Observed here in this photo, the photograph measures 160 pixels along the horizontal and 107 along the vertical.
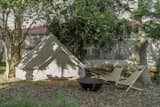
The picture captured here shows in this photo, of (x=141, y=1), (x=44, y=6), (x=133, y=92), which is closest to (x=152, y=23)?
(x=141, y=1)

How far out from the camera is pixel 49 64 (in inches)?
695

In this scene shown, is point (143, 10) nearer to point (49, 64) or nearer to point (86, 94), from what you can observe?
Answer: point (86, 94)

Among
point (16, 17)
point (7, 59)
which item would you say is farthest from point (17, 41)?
point (16, 17)

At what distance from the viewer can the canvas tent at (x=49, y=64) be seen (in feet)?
57.4

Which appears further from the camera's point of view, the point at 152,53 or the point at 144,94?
the point at 152,53

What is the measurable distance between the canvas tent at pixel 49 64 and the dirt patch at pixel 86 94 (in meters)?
1.38

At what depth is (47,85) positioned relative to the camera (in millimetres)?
15555

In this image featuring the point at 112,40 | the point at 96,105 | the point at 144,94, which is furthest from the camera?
the point at 112,40

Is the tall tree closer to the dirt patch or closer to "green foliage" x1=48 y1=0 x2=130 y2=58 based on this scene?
"green foliage" x1=48 y1=0 x2=130 y2=58

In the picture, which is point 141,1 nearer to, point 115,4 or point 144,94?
point 115,4

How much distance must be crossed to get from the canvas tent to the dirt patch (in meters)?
1.38

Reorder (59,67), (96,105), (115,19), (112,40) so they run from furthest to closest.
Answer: (112,40) → (59,67) → (115,19) → (96,105)

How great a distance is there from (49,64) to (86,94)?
438 cm

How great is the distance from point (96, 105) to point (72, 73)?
20.3 ft
